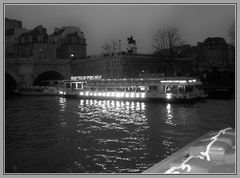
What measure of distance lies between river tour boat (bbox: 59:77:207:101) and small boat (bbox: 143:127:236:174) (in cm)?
2784

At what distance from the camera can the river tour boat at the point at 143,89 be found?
120ft

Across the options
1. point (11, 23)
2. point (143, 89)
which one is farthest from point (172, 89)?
point (11, 23)

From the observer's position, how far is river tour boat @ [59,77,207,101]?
36.5 meters

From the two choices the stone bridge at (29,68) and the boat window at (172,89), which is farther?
the stone bridge at (29,68)

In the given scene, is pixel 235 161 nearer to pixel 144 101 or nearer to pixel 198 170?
pixel 198 170

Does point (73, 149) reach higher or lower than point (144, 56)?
lower

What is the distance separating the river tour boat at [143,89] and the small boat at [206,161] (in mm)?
27843

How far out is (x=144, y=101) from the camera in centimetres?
3734

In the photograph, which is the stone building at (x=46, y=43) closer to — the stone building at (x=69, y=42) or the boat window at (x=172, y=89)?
the stone building at (x=69, y=42)

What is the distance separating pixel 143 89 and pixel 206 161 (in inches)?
1311

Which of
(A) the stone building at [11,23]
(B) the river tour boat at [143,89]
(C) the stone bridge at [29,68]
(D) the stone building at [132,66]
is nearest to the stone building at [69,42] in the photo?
(A) the stone building at [11,23]

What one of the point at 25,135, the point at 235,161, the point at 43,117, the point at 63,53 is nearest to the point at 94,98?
the point at 43,117

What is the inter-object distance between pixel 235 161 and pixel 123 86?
34687mm

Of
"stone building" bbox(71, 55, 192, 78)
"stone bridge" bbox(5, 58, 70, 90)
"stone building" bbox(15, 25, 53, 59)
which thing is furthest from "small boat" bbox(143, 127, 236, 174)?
"stone building" bbox(15, 25, 53, 59)
